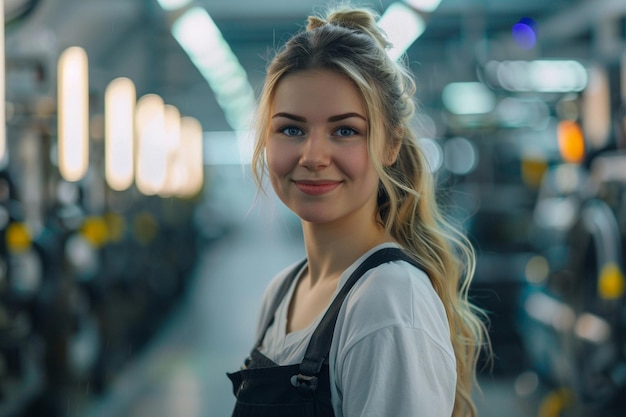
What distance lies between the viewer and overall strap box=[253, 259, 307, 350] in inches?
55.0

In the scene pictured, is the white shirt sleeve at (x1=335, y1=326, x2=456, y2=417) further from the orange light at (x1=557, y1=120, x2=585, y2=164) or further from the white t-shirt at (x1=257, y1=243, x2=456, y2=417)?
the orange light at (x1=557, y1=120, x2=585, y2=164)

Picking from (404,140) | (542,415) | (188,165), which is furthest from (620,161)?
(188,165)

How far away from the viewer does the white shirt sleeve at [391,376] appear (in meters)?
1.04

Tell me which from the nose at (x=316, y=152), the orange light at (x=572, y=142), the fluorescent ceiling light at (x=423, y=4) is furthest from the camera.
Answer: the fluorescent ceiling light at (x=423, y=4)

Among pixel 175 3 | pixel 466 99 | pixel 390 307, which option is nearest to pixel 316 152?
pixel 390 307

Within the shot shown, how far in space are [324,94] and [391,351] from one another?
37cm

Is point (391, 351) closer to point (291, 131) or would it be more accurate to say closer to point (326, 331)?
point (326, 331)

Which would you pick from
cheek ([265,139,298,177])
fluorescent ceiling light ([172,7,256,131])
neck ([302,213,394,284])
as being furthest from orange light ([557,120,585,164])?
cheek ([265,139,298,177])

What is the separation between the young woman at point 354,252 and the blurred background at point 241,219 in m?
0.21

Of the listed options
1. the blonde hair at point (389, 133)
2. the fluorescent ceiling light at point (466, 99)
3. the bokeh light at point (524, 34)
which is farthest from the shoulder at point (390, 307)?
→ the fluorescent ceiling light at point (466, 99)

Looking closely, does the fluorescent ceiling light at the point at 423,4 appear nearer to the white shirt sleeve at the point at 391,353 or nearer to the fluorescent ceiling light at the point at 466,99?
the fluorescent ceiling light at the point at 466,99

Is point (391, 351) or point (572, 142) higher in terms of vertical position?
point (572, 142)

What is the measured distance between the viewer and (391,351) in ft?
3.43

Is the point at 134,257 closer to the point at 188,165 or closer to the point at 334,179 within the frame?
the point at 188,165
